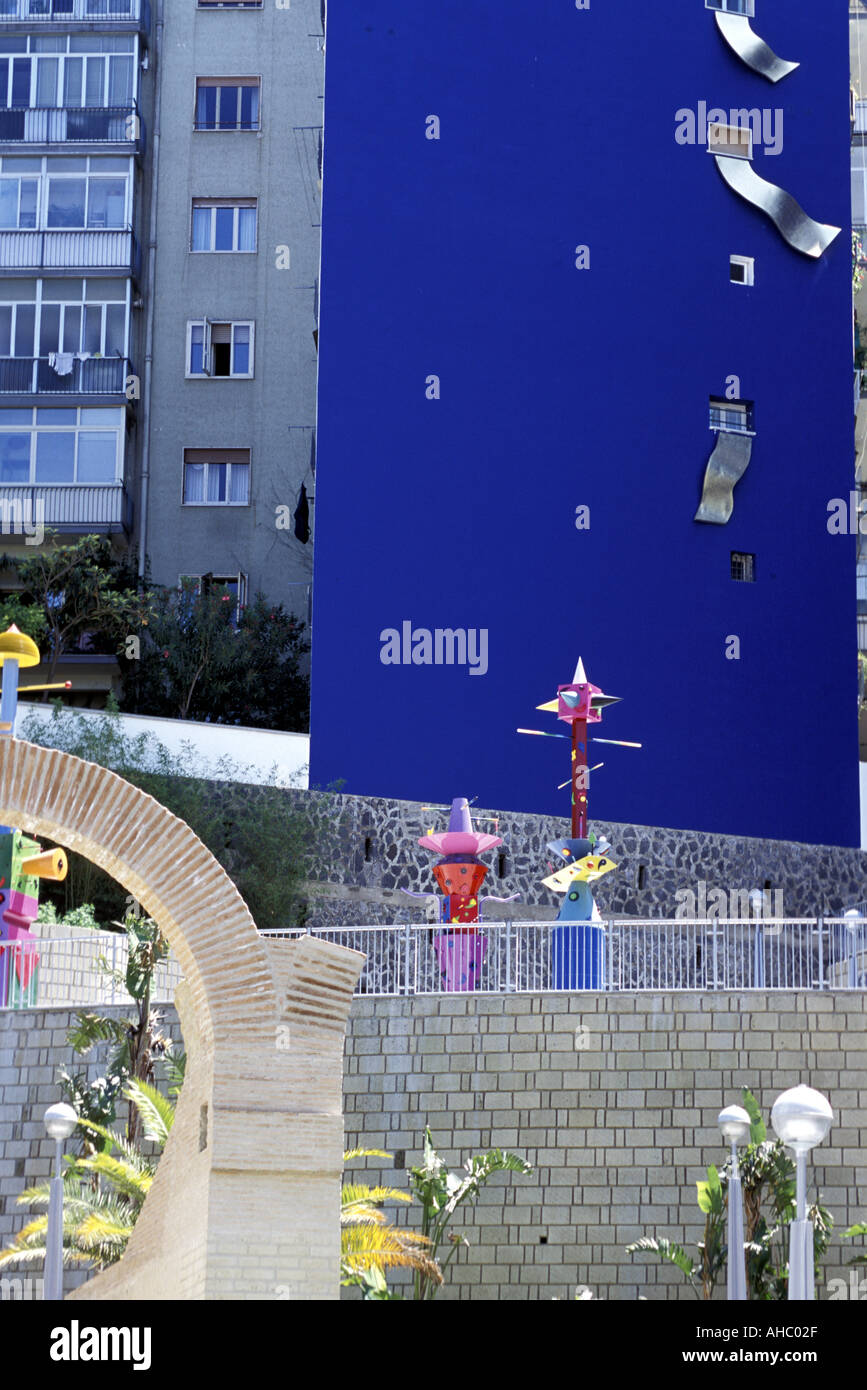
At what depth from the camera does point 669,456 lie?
1400 inches

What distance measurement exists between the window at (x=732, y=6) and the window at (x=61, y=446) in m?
12.9

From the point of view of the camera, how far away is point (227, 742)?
33.2m

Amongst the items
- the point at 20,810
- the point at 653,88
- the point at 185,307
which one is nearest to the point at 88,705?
the point at 185,307

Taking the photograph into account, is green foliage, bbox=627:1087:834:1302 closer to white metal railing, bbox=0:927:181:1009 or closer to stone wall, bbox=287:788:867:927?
white metal railing, bbox=0:927:181:1009

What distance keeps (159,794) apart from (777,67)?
1656 centimetres

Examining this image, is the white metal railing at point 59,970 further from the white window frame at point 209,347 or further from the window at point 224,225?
the window at point 224,225

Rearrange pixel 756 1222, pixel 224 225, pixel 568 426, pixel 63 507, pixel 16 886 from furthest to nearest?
pixel 224 225 → pixel 63 507 → pixel 568 426 → pixel 16 886 → pixel 756 1222

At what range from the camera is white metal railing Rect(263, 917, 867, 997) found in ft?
74.5

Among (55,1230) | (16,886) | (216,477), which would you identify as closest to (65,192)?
(216,477)

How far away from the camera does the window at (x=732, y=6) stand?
37.5 metres

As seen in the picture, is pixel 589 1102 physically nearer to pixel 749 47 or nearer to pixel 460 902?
pixel 460 902

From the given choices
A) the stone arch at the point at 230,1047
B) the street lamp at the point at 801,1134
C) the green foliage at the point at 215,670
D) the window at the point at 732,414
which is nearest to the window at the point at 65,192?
the green foliage at the point at 215,670

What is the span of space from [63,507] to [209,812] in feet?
37.2

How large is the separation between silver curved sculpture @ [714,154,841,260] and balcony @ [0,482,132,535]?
12586 millimetres
